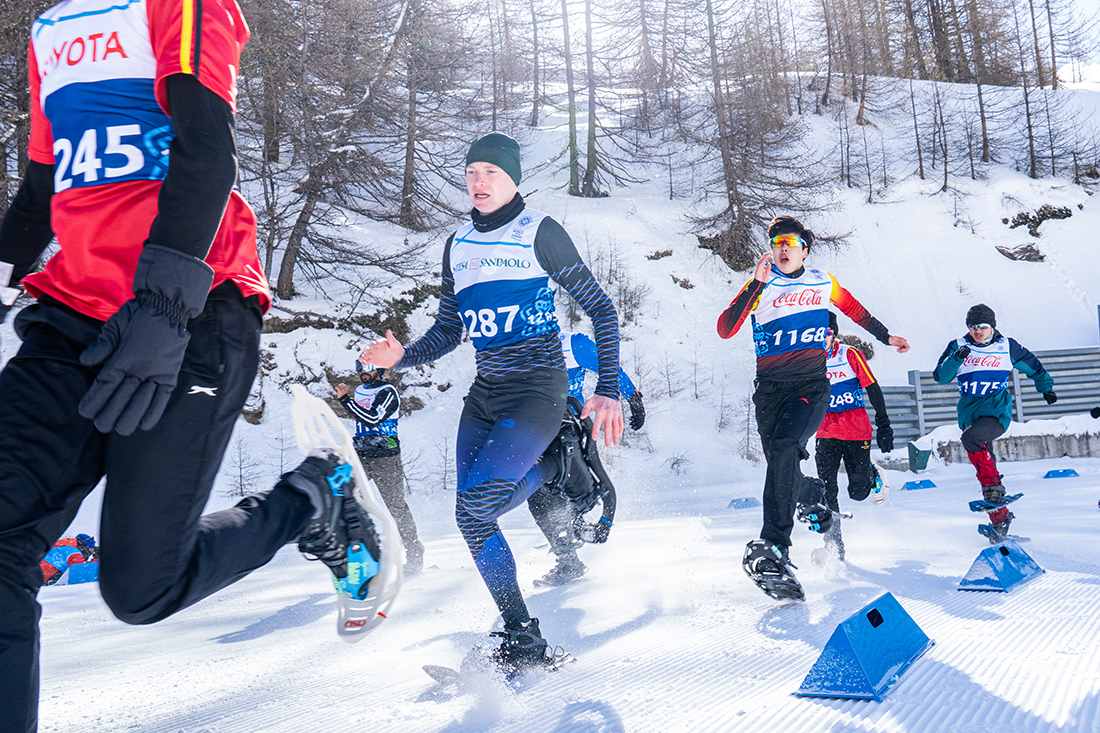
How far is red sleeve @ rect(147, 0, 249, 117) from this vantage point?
155cm

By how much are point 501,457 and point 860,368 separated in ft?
16.8

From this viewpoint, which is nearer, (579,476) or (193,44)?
(193,44)

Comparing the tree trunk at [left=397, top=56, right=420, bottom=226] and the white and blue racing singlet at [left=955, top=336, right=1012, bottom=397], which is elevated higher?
the tree trunk at [left=397, top=56, right=420, bottom=226]

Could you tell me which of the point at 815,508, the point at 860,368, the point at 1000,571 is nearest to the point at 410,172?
the point at 860,368

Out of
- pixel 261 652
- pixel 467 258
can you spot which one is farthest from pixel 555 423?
pixel 261 652

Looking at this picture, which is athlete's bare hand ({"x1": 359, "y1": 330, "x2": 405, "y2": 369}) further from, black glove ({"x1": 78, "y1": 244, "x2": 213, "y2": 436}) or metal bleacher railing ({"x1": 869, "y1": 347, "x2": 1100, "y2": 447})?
metal bleacher railing ({"x1": 869, "y1": 347, "x2": 1100, "y2": 447})

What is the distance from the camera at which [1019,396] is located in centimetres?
1567

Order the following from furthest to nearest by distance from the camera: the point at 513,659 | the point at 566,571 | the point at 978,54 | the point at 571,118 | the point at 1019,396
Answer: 1. the point at 978,54
2. the point at 571,118
3. the point at 1019,396
4. the point at 566,571
5. the point at 513,659

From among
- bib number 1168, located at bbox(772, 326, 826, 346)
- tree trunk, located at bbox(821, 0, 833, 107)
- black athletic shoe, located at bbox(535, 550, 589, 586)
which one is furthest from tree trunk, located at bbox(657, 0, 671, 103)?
black athletic shoe, located at bbox(535, 550, 589, 586)

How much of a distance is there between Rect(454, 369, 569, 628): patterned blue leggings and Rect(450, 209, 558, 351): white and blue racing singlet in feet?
0.63

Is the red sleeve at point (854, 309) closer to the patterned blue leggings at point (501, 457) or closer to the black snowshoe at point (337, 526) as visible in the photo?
the patterned blue leggings at point (501, 457)

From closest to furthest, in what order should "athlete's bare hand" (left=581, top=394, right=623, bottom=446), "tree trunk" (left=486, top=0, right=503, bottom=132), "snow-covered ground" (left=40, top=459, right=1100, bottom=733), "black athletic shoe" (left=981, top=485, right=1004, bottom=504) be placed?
"snow-covered ground" (left=40, top=459, right=1100, bottom=733) → "athlete's bare hand" (left=581, top=394, right=623, bottom=446) → "black athletic shoe" (left=981, top=485, right=1004, bottom=504) → "tree trunk" (left=486, top=0, right=503, bottom=132)

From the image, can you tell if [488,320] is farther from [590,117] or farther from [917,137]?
[917,137]

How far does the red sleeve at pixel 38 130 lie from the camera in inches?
69.7
